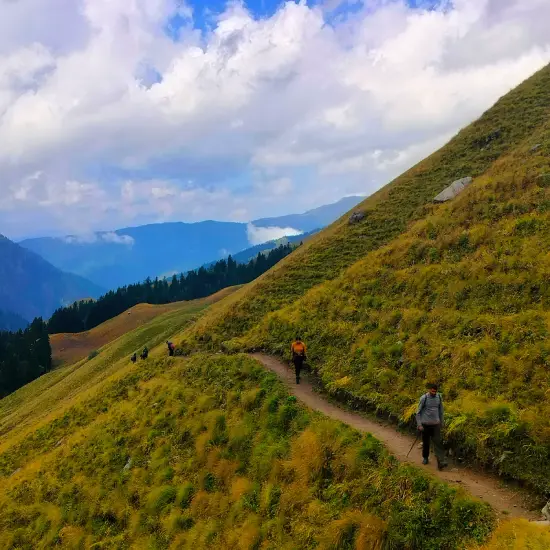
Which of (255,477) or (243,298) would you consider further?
(243,298)

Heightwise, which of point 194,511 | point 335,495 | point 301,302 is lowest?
point 194,511

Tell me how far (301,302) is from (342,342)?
23.8 ft

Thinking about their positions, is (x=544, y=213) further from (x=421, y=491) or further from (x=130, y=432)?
(x=130, y=432)

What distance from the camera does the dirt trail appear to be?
400 inches

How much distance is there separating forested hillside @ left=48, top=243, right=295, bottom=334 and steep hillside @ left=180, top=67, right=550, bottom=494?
12757 centimetres

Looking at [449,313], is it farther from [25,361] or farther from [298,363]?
[25,361]

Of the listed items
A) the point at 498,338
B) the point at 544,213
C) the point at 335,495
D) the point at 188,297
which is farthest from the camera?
the point at 188,297

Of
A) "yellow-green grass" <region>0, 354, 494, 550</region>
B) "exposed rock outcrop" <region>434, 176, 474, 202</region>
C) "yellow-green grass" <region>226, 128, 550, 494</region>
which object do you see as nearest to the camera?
"yellow-green grass" <region>0, 354, 494, 550</region>

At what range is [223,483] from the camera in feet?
50.8

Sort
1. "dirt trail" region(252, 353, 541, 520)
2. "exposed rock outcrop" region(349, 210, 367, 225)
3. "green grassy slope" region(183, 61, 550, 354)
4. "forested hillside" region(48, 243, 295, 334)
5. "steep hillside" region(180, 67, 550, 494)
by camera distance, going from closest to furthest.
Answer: "dirt trail" region(252, 353, 541, 520)
"steep hillside" region(180, 67, 550, 494)
"green grassy slope" region(183, 61, 550, 354)
"exposed rock outcrop" region(349, 210, 367, 225)
"forested hillside" region(48, 243, 295, 334)

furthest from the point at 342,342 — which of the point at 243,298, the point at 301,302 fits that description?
the point at 243,298

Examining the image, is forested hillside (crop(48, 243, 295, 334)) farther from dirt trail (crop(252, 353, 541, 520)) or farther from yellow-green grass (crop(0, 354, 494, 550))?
dirt trail (crop(252, 353, 541, 520))

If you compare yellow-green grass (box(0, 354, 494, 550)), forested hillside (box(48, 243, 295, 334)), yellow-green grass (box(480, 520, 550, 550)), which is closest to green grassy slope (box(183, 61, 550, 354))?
yellow-green grass (box(0, 354, 494, 550))

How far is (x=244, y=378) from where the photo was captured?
71.2 ft
